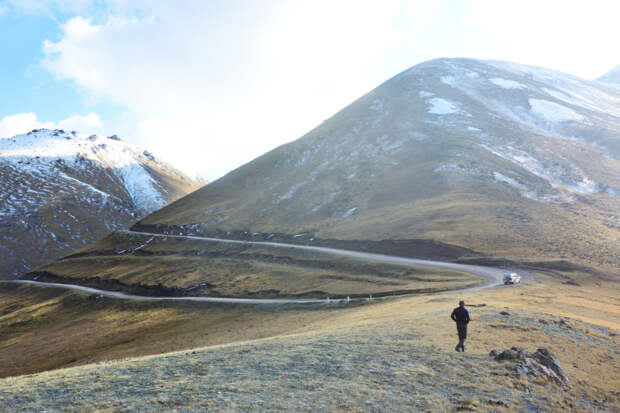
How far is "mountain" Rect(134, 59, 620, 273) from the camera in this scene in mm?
80750

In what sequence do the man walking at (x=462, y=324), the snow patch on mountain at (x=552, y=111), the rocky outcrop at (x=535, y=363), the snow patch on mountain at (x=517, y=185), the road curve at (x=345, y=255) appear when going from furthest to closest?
the snow patch on mountain at (x=552, y=111)
the snow patch on mountain at (x=517, y=185)
the road curve at (x=345, y=255)
the man walking at (x=462, y=324)
the rocky outcrop at (x=535, y=363)

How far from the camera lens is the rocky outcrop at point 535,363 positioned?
52.0 ft

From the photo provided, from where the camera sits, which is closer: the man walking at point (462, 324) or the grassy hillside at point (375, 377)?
the grassy hillside at point (375, 377)

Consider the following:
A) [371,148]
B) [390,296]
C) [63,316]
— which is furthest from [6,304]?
[371,148]

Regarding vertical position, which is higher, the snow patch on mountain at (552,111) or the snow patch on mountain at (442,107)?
the snow patch on mountain at (442,107)

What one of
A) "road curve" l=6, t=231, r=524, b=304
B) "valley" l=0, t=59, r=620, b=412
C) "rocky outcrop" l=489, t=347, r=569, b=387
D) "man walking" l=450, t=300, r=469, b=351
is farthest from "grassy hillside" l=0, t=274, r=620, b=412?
"road curve" l=6, t=231, r=524, b=304

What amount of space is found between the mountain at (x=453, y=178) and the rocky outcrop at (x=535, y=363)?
5069cm

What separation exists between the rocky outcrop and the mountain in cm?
5069

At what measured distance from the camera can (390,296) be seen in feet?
172

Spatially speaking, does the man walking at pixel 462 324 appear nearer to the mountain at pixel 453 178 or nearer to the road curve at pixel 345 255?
the road curve at pixel 345 255

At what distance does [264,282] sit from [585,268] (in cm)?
5382

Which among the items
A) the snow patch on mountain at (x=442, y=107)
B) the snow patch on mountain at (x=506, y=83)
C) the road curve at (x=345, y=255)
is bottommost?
the road curve at (x=345, y=255)

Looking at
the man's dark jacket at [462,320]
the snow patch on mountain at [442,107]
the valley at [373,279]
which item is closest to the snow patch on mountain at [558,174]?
the valley at [373,279]

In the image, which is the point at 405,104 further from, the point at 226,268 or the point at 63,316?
the point at 63,316
